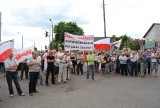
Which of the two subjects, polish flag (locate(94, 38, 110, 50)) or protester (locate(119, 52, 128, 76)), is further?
polish flag (locate(94, 38, 110, 50))

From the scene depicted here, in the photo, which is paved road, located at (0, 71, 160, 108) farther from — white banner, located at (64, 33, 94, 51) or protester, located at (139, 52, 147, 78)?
protester, located at (139, 52, 147, 78)

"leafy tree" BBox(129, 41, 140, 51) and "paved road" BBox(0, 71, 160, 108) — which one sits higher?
"leafy tree" BBox(129, 41, 140, 51)

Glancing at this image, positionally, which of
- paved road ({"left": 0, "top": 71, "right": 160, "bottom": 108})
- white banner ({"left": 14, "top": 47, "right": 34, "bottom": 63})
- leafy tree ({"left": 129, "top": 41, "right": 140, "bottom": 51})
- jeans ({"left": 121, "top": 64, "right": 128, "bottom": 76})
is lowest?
paved road ({"left": 0, "top": 71, "right": 160, "bottom": 108})

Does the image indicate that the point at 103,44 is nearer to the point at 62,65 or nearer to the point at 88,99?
the point at 62,65

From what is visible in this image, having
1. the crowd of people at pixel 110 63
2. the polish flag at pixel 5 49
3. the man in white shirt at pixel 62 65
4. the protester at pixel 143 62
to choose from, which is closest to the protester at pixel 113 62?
the crowd of people at pixel 110 63

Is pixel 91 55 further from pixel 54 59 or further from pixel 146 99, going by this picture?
pixel 146 99

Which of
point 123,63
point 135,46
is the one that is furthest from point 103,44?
point 135,46

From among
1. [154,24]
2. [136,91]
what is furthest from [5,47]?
[154,24]

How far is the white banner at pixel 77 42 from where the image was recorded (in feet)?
60.0

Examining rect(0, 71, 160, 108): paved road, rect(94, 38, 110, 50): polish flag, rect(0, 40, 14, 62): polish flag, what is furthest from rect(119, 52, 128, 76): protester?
rect(0, 40, 14, 62): polish flag

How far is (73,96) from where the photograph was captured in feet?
37.2

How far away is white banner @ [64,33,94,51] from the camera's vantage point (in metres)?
18.3

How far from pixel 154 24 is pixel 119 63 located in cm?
6164

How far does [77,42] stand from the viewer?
1884 cm
